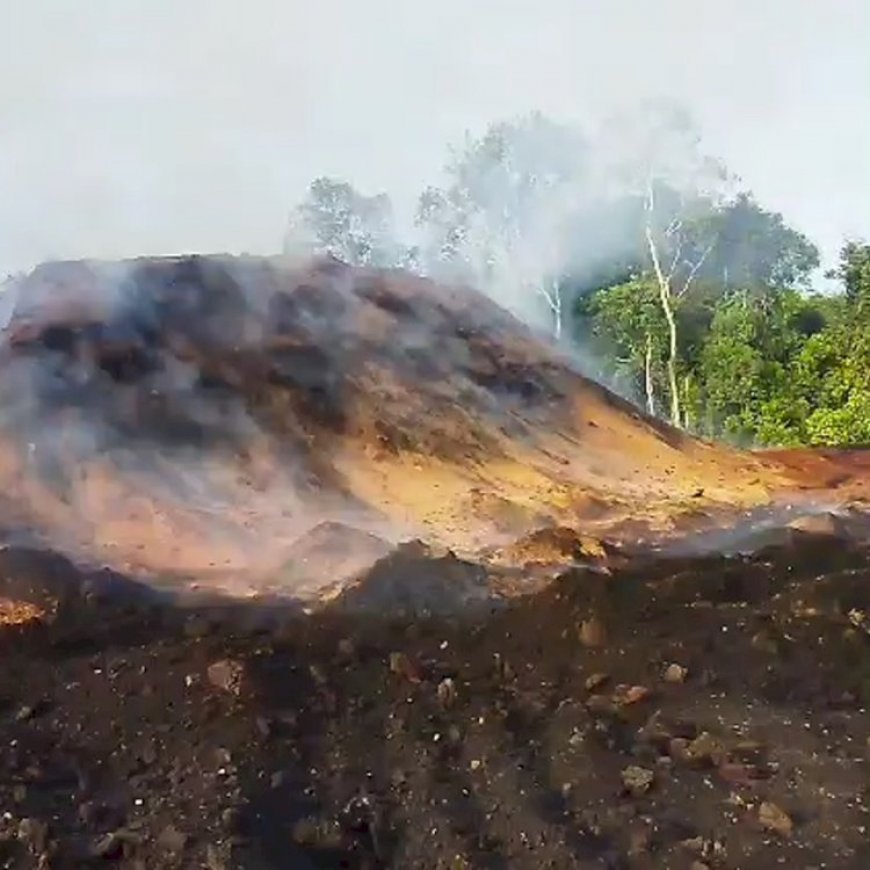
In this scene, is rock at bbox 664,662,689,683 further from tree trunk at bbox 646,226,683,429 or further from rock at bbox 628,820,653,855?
tree trunk at bbox 646,226,683,429

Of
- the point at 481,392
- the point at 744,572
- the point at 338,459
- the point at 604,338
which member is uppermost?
the point at 604,338

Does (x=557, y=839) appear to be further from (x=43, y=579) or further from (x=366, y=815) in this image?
(x=43, y=579)

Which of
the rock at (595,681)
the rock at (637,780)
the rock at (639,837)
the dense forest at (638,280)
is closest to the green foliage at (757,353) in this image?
the dense forest at (638,280)

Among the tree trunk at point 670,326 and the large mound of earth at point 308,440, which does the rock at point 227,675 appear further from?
the tree trunk at point 670,326

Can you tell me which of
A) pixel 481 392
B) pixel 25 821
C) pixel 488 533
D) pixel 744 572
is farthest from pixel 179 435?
pixel 25 821

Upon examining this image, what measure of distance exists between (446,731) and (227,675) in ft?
2.33

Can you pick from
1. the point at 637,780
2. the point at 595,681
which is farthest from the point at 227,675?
the point at 637,780

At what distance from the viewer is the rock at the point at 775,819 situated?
9.42 feet

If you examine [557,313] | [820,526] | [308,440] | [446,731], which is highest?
[557,313]

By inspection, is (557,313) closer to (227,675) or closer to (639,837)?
(227,675)

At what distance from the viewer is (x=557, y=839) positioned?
2.86m

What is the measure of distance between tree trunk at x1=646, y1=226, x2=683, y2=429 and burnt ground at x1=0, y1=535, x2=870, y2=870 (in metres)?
12.8

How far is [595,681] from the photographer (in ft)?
12.0

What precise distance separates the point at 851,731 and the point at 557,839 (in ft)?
3.53
